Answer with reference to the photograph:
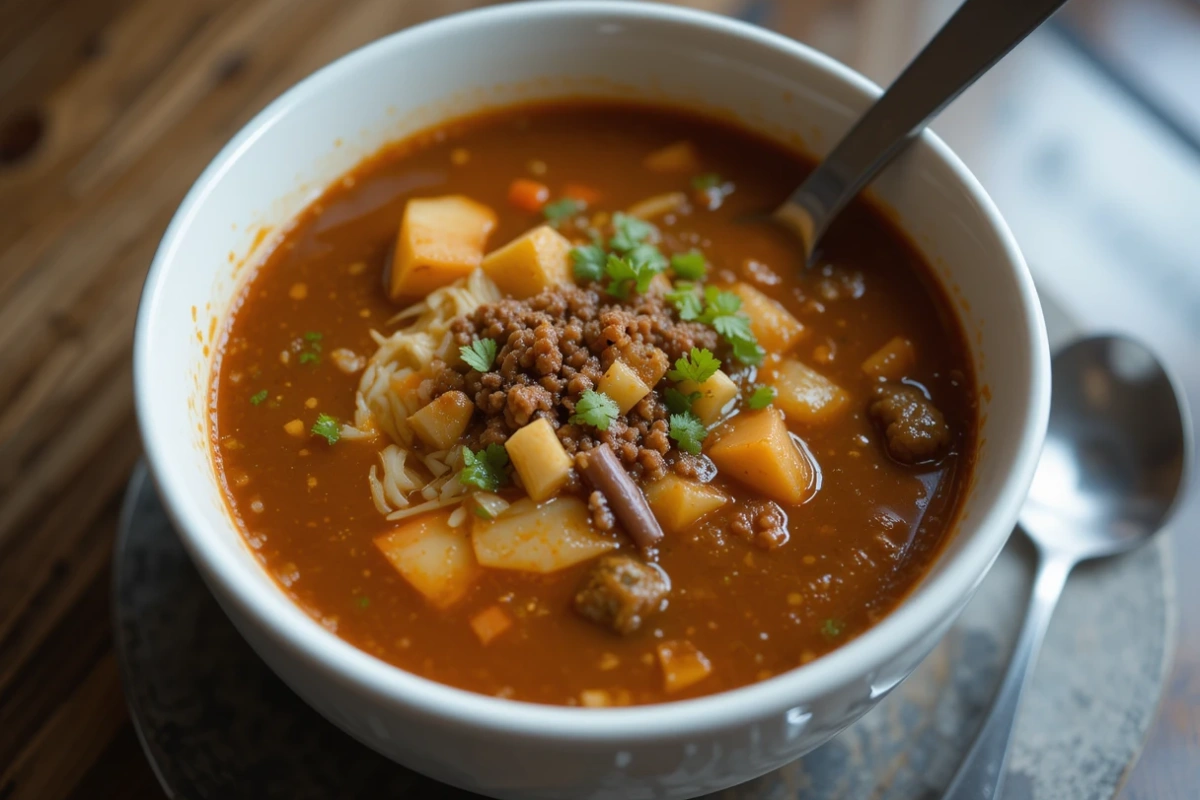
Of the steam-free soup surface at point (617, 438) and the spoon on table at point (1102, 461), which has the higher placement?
the spoon on table at point (1102, 461)

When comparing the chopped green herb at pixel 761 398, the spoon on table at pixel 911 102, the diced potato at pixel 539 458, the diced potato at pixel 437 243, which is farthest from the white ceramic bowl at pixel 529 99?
the diced potato at pixel 539 458

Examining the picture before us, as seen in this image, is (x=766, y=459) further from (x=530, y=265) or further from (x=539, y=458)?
(x=530, y=265)

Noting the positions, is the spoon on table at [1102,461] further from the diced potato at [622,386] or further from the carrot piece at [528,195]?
the carrot piece at [528,195]

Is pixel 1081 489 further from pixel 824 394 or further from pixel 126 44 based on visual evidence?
pixel 126 44

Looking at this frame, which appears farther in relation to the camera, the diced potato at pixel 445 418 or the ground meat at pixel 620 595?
the diced potato at pixel 445 418

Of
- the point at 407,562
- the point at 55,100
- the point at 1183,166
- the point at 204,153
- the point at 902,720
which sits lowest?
the point at 55,100

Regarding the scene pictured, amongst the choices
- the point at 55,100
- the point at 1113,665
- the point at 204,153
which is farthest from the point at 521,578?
the point at 55,100
